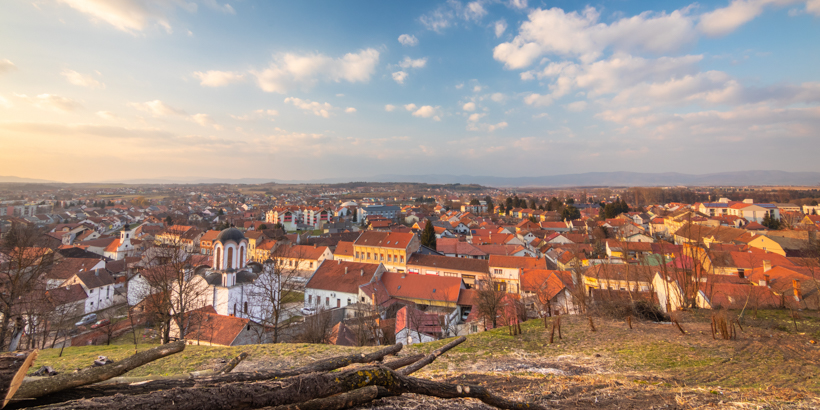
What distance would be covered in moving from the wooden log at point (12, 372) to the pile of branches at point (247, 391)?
11 cm

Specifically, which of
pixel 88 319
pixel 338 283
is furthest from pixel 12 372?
pixel 88 319

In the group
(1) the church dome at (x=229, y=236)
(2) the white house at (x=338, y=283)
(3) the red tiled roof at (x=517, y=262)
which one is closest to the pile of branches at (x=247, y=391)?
(1) the church dome at (x=229, y=236)

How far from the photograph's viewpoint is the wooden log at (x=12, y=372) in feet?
7.25

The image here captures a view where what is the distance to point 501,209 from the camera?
10750cm

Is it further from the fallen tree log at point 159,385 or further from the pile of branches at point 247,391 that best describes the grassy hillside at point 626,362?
the fallen tree log at point 159,385

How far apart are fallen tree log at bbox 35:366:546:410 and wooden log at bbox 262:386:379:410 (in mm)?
105

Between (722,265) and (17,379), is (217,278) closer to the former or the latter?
(17,379)

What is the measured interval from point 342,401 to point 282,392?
1.66 ft

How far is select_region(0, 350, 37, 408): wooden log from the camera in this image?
7.25 ft

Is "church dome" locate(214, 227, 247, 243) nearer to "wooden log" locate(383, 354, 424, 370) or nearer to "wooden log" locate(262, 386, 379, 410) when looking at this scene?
"wooden log" locate(383, 354, 424, 370)

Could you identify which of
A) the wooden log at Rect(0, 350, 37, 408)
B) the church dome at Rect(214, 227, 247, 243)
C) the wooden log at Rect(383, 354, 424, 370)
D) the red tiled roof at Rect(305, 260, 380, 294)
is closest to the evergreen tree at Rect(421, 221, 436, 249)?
the red tiled roof at Rect(305, 260, 380, 294)

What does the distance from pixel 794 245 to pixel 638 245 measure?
14501mm

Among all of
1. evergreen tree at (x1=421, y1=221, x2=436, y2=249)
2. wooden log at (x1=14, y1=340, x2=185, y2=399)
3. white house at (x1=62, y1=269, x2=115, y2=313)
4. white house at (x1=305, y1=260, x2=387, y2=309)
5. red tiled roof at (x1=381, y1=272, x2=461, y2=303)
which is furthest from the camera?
evergreen tree at (x1=421, y1=221, x2=436, y2=249)

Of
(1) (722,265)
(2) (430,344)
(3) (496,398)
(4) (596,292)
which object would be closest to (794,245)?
(1) (722,265)
